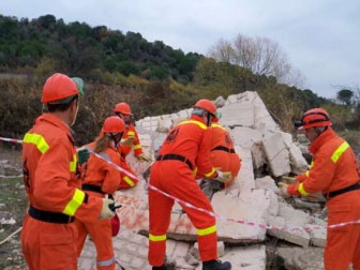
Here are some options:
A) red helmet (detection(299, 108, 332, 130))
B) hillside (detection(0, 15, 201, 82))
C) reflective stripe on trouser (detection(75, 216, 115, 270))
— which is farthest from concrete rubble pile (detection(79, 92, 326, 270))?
hillside (detection(0, 15, 201, 82))

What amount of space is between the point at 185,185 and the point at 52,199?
2218 millimetres

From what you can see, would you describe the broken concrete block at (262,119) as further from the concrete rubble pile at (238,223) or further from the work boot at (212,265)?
the work boot at (212,265)

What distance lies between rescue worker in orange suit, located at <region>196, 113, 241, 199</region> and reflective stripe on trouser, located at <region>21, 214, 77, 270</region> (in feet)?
13.2

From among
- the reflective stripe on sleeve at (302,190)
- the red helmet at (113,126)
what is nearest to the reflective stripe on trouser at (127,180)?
the red helmet at (113,126)

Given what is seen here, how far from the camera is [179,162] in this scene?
500cm

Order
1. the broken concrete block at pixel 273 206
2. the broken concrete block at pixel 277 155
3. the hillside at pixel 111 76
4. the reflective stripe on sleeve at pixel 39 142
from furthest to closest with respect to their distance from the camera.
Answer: the hillside at pixel 111 76, the broken concrete block at pixel 277 155, the broken concrete block at pixel 273 206, the reflective stripe on sleeve at pixel 39 142

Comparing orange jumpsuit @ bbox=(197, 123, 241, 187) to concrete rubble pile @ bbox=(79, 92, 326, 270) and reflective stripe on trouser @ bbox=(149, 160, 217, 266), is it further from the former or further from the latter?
reflective stripe on trouser @ bbox=(149, 160, 217, 266)

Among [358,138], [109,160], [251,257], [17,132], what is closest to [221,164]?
[251,257]

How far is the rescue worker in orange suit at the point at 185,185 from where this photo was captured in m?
4.88

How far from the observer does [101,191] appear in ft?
16.6

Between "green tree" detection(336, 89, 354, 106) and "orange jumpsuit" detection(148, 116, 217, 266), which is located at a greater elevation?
"green tree" detection(336, 89, 354, 106)

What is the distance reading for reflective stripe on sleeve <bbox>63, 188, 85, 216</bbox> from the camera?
2.94 metres

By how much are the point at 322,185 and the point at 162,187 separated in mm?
1636

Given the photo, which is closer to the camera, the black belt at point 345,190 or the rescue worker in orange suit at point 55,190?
the rescue worker in orange suit at point 55,190
